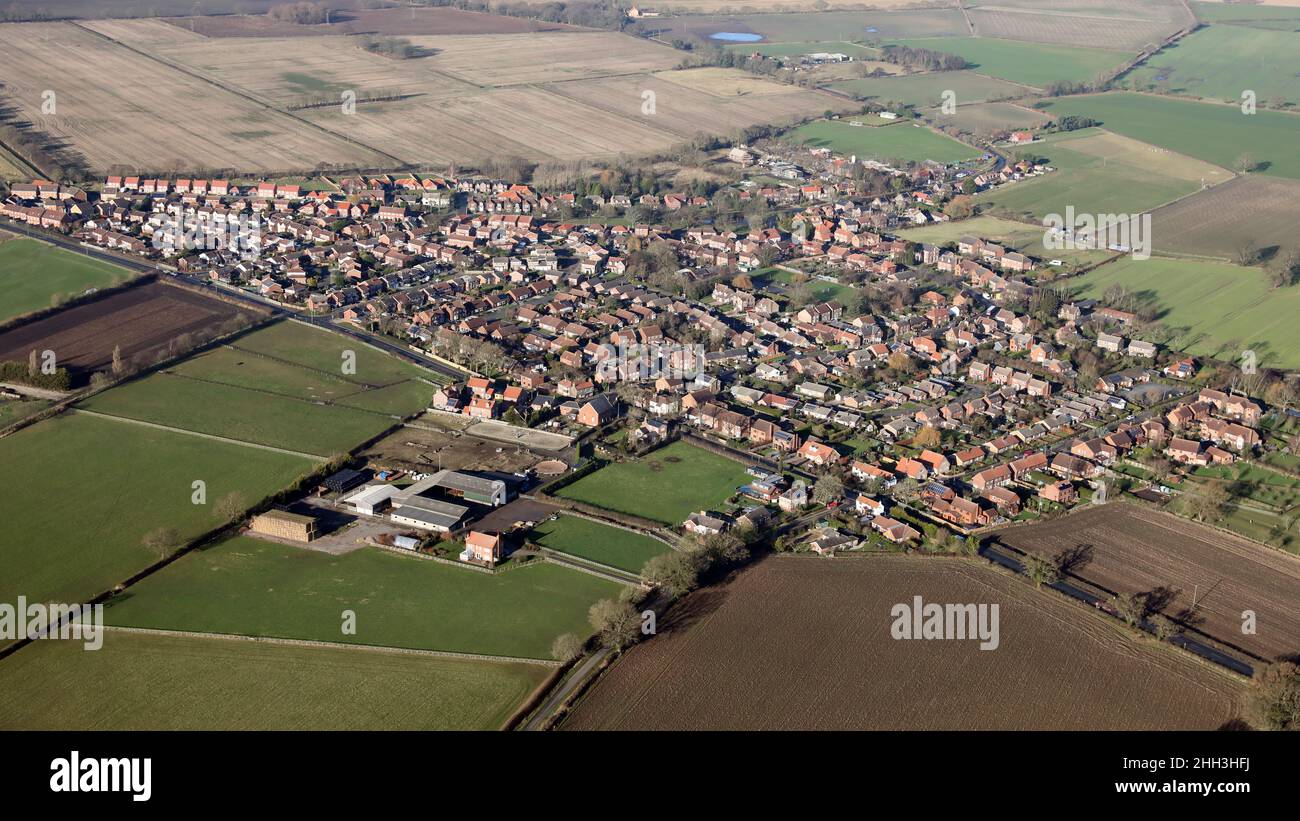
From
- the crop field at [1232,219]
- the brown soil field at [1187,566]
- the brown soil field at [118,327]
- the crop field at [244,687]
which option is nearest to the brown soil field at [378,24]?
the brown soil field at [118,327]

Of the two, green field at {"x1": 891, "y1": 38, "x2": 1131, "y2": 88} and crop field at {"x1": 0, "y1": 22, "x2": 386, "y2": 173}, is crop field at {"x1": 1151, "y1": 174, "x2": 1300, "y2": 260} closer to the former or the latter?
green field at {"x1": 891, "y1": 38, "x2": 1131, "y2": 88}

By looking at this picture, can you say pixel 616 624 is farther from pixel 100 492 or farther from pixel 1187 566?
pixel 100 492

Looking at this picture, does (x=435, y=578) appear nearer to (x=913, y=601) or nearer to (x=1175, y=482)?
(x=913, y=601)

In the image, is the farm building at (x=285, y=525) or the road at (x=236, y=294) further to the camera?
the road at (x=236, y=294)

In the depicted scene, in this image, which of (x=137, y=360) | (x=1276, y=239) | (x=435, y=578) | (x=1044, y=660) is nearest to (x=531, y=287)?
(x=137, y=360)

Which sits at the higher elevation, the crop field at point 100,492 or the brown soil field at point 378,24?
the brown soil field at point 378,24

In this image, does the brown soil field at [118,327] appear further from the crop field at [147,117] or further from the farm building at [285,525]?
the crop field at [147,117]

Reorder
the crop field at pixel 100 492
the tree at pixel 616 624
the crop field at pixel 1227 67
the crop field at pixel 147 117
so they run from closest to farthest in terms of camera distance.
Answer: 1. the tree at pixel 616 624
2. the crop field at pixel 100 492
3. the crop field at pixel 147 117
4. the crop field at pixel 1227 67

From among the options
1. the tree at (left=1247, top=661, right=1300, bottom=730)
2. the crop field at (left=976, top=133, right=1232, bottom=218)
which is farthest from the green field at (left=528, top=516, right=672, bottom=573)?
the crop field at (left=976, top=133, right=1232, bottom=218)
